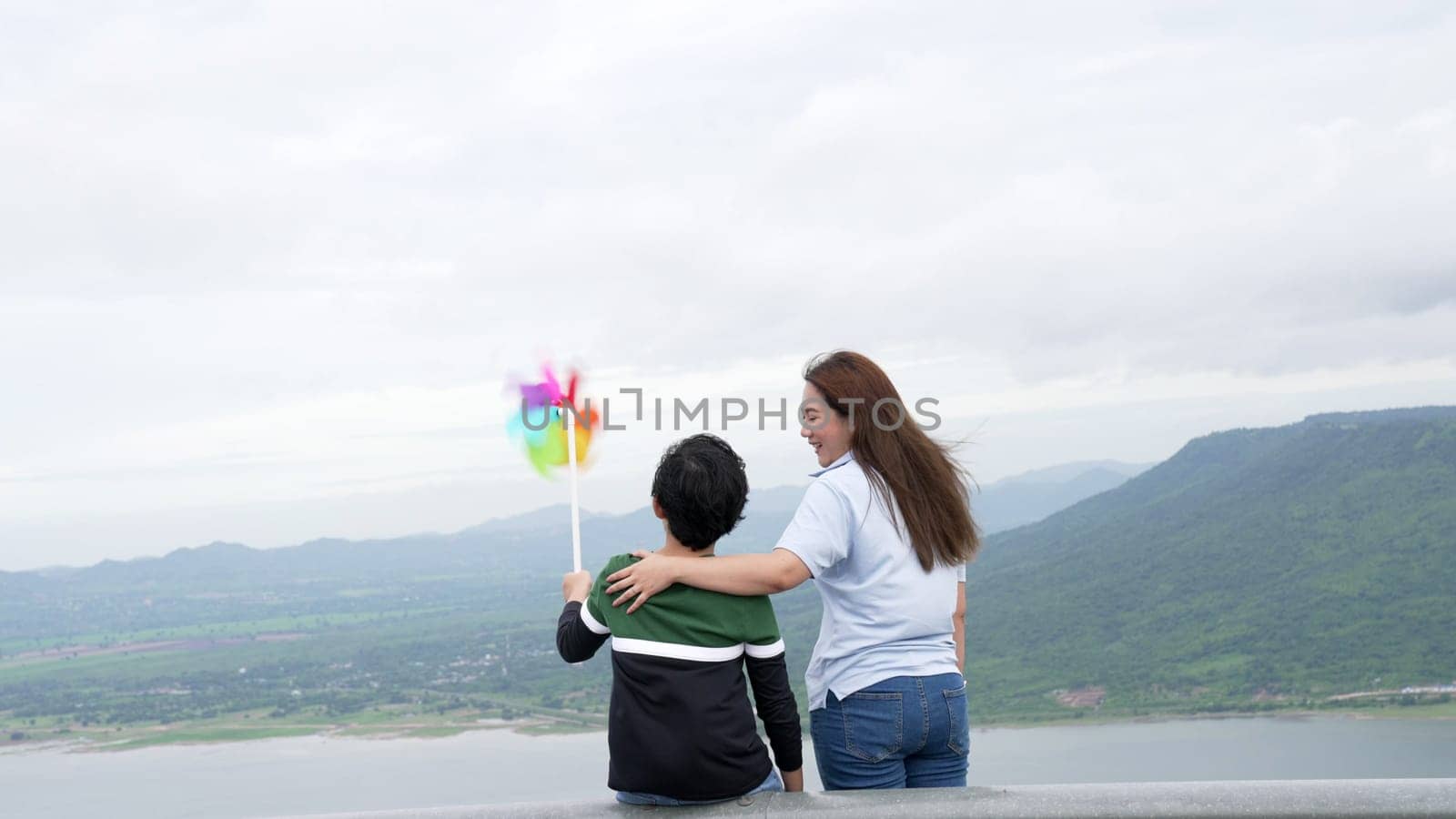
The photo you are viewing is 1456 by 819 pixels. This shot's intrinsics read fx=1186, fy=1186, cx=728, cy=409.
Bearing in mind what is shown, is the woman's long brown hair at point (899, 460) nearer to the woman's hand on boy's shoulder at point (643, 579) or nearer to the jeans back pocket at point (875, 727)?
the jeans back pocket at point (875, 727)

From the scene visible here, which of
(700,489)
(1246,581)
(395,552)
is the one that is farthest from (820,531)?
(395,552)

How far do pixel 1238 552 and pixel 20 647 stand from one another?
107625mm

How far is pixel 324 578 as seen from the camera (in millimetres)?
142875

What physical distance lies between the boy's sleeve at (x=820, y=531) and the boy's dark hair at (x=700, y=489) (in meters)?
0.15

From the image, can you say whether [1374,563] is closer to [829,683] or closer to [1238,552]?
[1238,552]

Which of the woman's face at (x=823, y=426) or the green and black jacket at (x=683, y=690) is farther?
the woman's face at (x=823, y=426)

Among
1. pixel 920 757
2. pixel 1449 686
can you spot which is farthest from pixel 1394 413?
pixel 920 757

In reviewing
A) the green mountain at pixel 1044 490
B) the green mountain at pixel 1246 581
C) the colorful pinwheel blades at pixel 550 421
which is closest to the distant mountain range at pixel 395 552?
the green mountain at pixel 1044 490

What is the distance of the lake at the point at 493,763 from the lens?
151ft

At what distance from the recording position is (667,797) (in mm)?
2738

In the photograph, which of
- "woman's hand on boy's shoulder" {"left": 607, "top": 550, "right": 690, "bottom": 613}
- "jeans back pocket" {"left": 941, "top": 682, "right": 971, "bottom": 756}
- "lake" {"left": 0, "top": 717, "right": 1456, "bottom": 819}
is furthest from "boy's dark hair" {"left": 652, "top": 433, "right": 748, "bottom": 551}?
"lake" {"left": 0, "top": 717, "right": 1456, "bottom": 819}

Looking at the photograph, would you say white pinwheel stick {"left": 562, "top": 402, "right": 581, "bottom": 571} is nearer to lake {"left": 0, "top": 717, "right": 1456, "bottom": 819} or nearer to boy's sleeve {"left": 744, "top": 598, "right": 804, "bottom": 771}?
boy's sleeve {"left": 744, "top": 598, "right": 804, "bottom": 771}

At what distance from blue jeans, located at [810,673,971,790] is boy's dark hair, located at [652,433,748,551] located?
0.57m

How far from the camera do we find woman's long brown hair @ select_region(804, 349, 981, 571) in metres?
2.99
